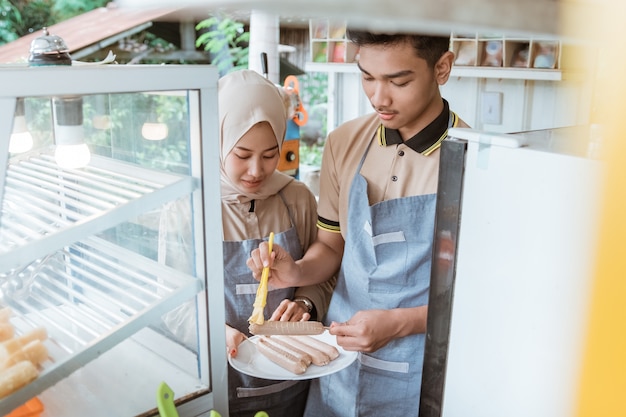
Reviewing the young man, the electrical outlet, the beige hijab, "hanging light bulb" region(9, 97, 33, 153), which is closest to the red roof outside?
the electrical outlet

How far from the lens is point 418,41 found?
44.4 inches

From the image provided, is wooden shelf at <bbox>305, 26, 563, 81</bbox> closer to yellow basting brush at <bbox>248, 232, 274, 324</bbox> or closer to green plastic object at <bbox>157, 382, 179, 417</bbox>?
yellow basting brush at <bbox>248, 232, 274, 324</bbox>

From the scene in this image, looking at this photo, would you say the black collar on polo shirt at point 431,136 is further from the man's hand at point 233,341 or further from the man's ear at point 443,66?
the man's hand at point 233,341

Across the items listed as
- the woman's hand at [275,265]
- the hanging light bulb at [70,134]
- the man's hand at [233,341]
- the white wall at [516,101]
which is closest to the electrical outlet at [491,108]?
the white wall at [516,101]

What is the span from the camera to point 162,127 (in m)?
0.83

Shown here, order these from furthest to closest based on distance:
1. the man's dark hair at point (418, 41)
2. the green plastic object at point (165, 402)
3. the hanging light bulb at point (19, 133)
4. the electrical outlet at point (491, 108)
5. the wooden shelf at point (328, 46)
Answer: the wooden shelf at point (328, 46)
the electrical outlet at point (491, 108)
the man's dark hair at point (418, 41)
the green plastic object at point (165, 402)
the hanging light bulb at point (19, 133)

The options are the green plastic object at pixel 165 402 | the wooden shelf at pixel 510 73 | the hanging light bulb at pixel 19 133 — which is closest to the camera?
the hanging light bulb at pixel 19 133

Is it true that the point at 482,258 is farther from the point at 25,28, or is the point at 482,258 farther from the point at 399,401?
the point at 25,28

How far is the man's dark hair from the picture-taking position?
3.66 feet

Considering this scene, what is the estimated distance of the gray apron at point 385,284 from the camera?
1.27 metres

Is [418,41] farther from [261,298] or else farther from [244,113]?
[261,298]

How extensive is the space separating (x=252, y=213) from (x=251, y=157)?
159 mm

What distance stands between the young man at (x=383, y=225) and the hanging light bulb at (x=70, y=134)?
57cm

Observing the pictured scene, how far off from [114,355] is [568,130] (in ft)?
2.34
